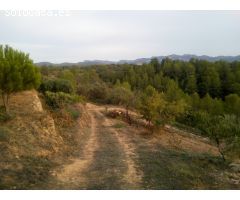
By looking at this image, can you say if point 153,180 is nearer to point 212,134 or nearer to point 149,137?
point 212,134

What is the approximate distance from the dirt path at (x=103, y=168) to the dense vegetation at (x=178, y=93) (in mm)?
4092

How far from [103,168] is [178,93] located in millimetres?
42251

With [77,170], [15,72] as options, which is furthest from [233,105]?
[77,170]

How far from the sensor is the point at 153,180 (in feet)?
34.4

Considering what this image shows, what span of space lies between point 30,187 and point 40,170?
1.74m

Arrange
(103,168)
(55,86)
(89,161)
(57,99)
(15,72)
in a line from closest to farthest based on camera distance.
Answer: (103,168) < (89,161) < (15,72) < (57,99) < (55,86)

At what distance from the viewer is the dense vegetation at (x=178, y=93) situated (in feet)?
50.5

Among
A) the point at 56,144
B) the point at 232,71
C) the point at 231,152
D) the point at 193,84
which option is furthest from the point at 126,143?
the point at 232,71

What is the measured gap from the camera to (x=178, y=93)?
172ft

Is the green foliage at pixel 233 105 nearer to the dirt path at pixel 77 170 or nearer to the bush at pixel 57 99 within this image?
the bush at pixel 57 99

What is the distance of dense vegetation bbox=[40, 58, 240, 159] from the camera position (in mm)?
15398

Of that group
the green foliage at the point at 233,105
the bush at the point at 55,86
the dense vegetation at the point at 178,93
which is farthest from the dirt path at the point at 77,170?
the green foliage at the point at 233,105

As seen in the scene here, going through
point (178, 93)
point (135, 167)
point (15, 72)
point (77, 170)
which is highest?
point (15, 72)

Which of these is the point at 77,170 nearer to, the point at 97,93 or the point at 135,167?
the point at 135,167
